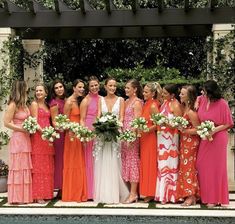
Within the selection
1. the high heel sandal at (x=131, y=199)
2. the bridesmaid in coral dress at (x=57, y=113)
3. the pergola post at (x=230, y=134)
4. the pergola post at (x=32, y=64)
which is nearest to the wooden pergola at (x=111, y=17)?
the pergola post at (x=230, y=134)

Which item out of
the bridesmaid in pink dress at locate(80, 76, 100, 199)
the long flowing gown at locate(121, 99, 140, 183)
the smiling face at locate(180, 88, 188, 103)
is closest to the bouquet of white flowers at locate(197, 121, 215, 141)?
the smiling face at locate(180, 88, 188, 103)

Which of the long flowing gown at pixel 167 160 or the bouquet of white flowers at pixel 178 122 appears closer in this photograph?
the bouquet of white flowers at pixel 178 122

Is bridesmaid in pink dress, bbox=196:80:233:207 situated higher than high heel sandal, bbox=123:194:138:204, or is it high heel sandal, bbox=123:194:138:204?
bridesmaid in pink dress, bbox=196:80:233:207

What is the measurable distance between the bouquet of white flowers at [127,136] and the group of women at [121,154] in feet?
0.39

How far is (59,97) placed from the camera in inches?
343

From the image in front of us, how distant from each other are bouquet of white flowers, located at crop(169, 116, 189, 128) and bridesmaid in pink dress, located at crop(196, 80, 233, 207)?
0.25m

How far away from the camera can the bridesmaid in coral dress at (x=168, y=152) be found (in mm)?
8367

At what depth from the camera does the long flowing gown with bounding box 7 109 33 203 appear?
8.36 meters

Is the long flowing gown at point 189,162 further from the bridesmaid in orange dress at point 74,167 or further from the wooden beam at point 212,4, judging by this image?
the wooden beam at point 212,4

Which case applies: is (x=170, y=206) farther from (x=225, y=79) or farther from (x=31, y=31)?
(x=31, y=31)

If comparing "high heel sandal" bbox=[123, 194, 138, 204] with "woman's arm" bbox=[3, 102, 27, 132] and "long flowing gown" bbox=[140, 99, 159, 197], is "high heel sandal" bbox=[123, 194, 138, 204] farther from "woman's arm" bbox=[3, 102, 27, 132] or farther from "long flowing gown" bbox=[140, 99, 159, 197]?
"woman's arm" bbox=[3, 102, 27, 132]

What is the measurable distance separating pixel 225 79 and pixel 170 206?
2.55 metres

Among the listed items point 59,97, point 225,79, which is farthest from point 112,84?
point 225,79

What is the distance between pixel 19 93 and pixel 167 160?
219 centimetres
